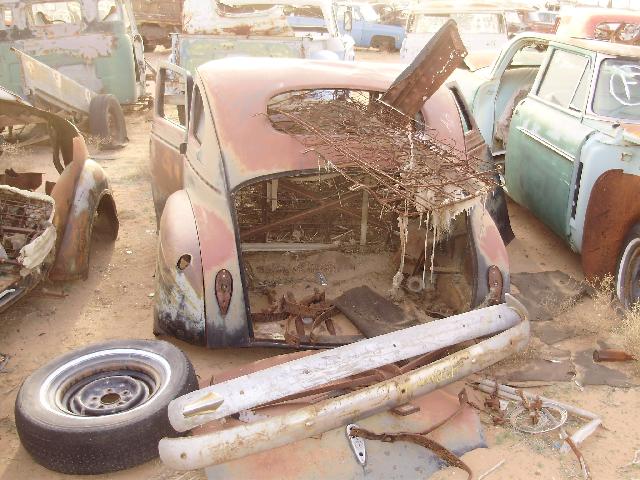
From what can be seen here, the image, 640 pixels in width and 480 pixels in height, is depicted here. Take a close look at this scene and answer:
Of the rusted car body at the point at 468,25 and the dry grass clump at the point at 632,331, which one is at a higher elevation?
the rusted car body at the point at 468,25


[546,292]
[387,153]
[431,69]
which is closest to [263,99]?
[387,153]

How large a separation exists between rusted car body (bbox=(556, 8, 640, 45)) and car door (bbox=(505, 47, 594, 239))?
2.99m

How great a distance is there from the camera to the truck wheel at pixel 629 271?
486cm

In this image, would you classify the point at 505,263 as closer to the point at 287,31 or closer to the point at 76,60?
the point at 287,31

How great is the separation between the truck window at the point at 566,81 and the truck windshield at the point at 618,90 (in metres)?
0.15

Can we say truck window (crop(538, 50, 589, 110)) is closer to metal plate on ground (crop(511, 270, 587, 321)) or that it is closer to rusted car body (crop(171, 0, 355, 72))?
metal plate on ground (crop(511, 270, 587, 321))

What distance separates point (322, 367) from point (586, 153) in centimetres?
344

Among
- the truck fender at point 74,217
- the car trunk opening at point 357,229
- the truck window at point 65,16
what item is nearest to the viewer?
the car trunk opening at point 357,229

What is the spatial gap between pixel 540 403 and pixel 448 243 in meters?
1.30

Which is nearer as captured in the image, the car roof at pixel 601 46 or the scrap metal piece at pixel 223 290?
the scrap metal piece at pixel 223 290

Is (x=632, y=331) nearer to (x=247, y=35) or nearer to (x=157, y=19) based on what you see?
(x=247, y=35)

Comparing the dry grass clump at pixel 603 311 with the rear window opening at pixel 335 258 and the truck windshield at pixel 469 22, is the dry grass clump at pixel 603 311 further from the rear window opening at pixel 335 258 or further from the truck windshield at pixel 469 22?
the truck windshield at pixel 469 22

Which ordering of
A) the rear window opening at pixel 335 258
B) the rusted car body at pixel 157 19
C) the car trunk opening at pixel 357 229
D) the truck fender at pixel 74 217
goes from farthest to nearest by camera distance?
the rusted car body at pixel 157 19, the truck fender at pixel 74 217, the rear window opening at pixel 335 258, the car trunk opening at pixel 357 229

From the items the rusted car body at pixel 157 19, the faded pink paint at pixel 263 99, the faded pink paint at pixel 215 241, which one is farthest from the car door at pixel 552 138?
the rusted car body at pixel 157 19
